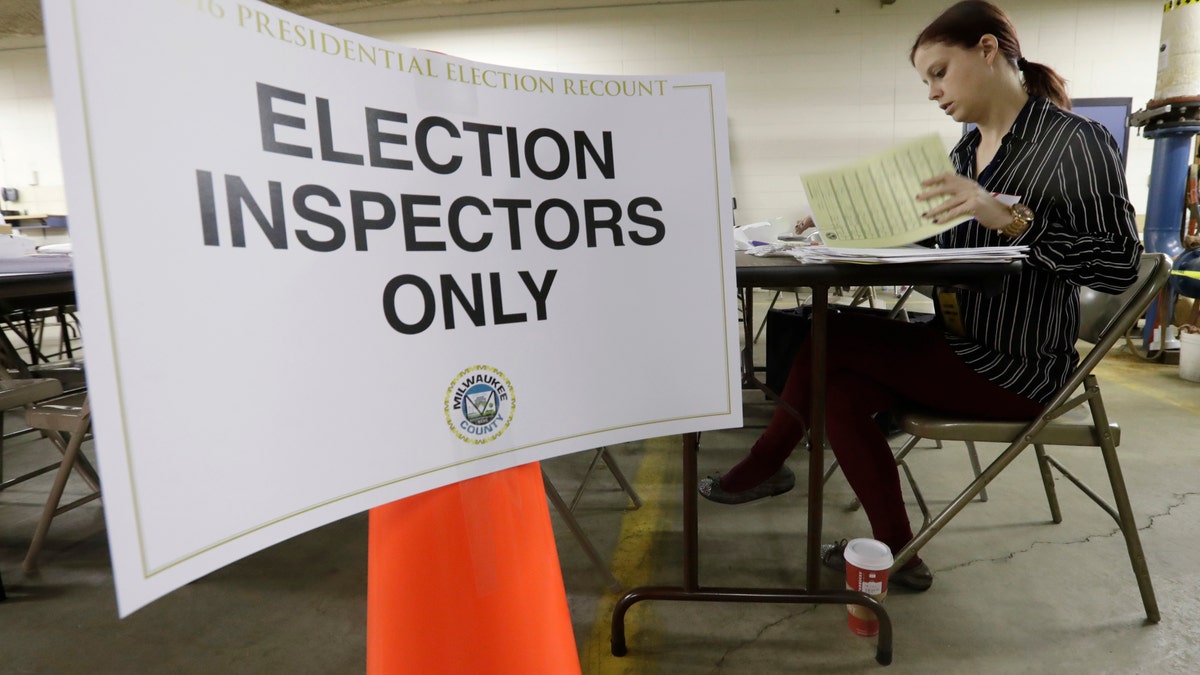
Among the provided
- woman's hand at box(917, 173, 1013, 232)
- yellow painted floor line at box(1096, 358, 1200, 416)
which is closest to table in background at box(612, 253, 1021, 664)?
woman's hand at box(917, 173, 1013, 232)

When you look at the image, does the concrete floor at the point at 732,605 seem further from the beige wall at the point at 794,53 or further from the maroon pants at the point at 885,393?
the beige wall at the point at 794,53

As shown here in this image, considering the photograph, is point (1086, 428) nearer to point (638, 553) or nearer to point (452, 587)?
point (638, 553)

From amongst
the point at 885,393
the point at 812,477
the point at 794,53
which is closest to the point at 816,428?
the point at 812,477

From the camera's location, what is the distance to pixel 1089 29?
525 cm

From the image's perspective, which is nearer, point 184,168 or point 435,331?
point 184,168

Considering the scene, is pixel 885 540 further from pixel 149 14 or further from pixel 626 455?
pixel 149 14

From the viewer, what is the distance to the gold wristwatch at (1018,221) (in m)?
1.13

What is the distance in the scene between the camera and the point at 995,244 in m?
1.28

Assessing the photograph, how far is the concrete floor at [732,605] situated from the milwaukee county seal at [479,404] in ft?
2.51

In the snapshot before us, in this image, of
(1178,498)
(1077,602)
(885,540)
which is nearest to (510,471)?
(885,540)

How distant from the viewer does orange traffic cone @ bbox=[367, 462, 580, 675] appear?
62 centimetres

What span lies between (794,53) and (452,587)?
6.04m

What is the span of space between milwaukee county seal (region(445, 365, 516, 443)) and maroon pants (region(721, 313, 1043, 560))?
0.93m

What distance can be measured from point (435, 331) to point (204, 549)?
Answer: 9.1 inches
